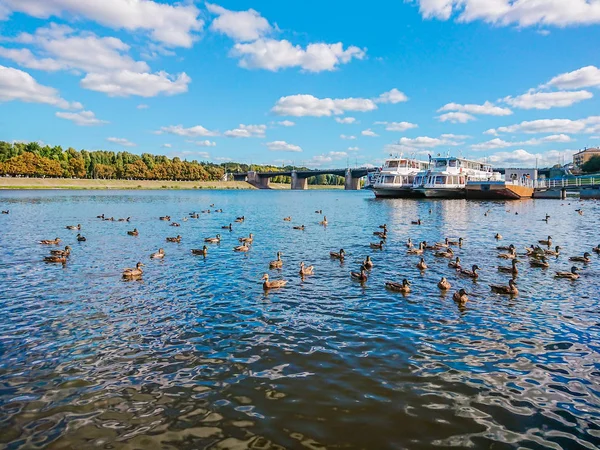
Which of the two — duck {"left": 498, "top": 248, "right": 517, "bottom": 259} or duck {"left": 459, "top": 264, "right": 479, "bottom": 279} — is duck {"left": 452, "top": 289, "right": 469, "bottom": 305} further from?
duck {"left": 498, "top": 248, "right": 517, "bottom": 259}

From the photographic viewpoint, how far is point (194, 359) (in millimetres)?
11117

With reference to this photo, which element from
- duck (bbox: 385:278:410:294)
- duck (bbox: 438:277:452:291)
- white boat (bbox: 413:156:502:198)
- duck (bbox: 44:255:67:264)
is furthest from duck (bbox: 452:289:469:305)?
white boat (bbox: 413:156:502:198)

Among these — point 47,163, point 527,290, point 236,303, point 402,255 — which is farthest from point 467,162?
point 47,163

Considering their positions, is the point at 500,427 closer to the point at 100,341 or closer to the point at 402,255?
the point at 100,341

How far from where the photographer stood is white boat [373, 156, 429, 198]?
106 meters

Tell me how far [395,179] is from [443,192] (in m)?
15.9

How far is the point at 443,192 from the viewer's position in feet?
310

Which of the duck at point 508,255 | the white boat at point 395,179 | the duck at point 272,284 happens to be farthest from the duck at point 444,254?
the white boat at point 395,179

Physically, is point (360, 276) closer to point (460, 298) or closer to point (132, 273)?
point (460, 298)

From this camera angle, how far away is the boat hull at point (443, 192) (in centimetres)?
9431

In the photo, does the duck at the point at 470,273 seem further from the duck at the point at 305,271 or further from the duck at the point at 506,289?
the duck at the point at 305,271

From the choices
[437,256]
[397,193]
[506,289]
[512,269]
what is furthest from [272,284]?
[397,193]

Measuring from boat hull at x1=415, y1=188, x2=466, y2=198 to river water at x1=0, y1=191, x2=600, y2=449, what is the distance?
7468cm

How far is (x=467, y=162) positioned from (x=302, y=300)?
101976 millimetres
